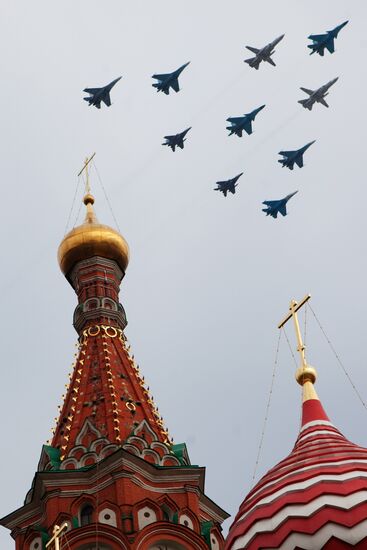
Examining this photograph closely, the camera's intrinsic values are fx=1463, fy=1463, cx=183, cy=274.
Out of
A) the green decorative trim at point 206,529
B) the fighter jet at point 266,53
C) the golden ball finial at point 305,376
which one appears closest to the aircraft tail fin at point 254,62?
the fighter jet at point 266,53

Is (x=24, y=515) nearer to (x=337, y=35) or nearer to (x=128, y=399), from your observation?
(x=128, y=399)

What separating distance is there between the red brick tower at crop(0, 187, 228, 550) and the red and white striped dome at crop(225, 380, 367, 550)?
4.63 metres

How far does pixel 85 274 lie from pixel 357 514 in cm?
1544

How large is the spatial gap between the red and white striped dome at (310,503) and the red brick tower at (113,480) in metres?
4.63

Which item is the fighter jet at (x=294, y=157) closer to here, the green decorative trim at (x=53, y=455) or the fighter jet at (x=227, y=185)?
the fighter jet at (x=227, y=185)

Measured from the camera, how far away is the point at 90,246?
122 feet

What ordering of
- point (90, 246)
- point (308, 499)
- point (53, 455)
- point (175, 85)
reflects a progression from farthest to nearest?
point (90, 246) < point (53, 455) < point (175, 85) < point (308, 499)

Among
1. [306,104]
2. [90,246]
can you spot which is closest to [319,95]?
[306,104]

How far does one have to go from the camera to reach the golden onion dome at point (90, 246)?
37125 mm

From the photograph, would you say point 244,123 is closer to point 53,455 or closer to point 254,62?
point 254,62

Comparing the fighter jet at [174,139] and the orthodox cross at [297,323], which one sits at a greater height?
the fighter jet at [174,139]

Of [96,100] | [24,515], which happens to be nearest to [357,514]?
[24,515]

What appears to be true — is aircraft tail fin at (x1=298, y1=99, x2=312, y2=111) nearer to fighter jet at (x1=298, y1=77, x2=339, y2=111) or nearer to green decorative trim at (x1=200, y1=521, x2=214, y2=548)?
fighter jet at (x1=298, y1=77, x2=339, y2=111)

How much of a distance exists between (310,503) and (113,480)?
738 cm
